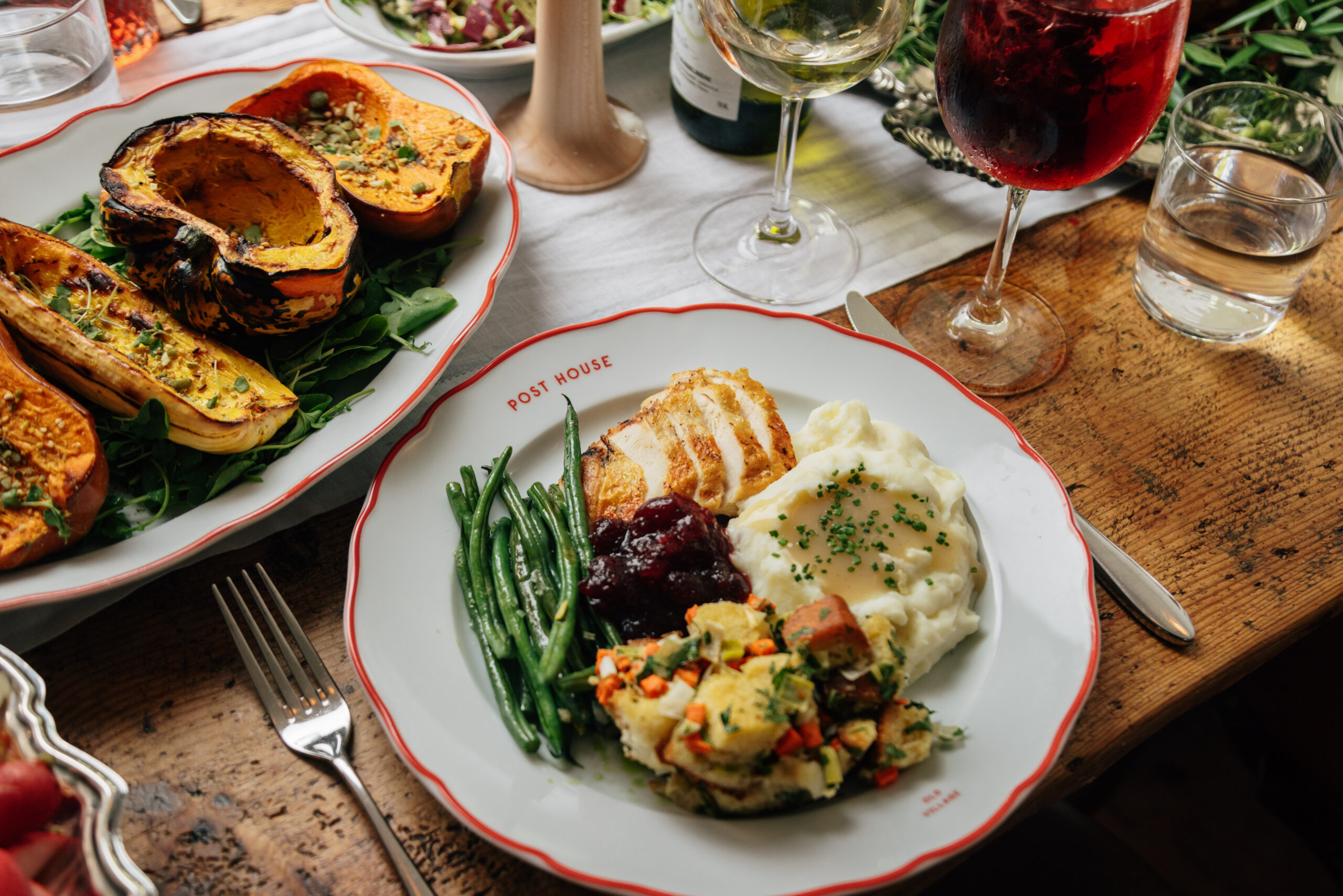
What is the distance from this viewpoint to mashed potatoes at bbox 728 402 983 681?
6.18 feet

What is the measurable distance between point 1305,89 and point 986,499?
2.25 meters

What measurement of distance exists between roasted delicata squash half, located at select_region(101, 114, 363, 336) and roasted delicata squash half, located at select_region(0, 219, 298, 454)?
81mm

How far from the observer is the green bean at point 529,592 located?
1924 millimetres

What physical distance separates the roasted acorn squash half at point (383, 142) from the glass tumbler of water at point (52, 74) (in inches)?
25.9

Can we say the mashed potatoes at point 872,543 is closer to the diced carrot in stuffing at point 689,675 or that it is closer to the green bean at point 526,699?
the diced carrot in stuffing at point 689,675

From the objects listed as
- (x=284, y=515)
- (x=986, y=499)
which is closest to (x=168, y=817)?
(x=284, y=515)

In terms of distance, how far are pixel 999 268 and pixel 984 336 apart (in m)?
0.20

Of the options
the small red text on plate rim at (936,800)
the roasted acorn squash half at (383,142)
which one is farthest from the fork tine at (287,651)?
the small red text on plate rim at (936,800)

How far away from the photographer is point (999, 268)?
8.49 ft

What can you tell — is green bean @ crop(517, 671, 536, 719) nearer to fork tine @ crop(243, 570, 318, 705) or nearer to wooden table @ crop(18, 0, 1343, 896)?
wooden table @ crop(18, 0, 1343, 896)

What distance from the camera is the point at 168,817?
5.62 ft

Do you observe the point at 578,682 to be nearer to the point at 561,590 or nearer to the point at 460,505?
the point at 561,590

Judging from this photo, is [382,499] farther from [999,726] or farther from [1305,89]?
[1305,89]

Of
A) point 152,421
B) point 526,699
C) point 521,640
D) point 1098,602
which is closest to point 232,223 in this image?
point 152,421
